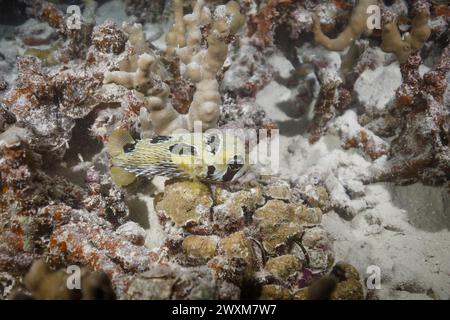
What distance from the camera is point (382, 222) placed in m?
3.85

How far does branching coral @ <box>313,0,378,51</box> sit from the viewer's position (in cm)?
435

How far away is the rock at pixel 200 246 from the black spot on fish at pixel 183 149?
79cm

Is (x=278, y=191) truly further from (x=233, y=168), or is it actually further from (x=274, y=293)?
(x=274, y=293)

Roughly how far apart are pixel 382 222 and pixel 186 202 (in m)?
2.26

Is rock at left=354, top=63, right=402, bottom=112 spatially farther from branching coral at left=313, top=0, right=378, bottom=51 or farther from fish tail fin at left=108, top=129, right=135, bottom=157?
fish tail fin at left=108, top=129, right=135, bottom=157

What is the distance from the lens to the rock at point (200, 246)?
2.93m

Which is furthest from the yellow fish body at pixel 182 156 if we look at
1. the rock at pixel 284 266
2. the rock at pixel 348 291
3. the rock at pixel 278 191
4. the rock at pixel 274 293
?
the rock at pixel 348 291

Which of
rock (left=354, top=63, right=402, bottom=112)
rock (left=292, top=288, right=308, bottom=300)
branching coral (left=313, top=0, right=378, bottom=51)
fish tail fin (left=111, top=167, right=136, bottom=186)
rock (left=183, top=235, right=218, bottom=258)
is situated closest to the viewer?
rock (left=292, top=288, right=308, bottom=300)

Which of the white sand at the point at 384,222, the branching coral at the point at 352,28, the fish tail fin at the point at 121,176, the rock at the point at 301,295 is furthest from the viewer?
the branching coral at the point at 352,28

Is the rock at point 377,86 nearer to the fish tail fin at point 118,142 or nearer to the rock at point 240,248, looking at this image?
the rock at point 240,248

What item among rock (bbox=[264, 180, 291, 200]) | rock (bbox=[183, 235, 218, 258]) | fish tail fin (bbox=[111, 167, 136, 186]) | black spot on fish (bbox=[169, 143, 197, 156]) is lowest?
rock (bbox=[183, 235, 218, 258])

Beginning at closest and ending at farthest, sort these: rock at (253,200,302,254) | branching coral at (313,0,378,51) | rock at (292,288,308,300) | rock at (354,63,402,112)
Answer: rock at (292,288,308,300) → rock at (253,200,302,254) → branching coral at (313,0,378,51) → rock at (354,63,402,112)

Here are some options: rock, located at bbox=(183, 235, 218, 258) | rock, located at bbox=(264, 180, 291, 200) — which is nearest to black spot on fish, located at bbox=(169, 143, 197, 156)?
rock, located at bbox=(183, 235, 218, 258)

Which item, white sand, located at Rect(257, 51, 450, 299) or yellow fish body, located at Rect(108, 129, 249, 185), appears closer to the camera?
yellow fish body, located at Rect(108, 129, 249, 185)
